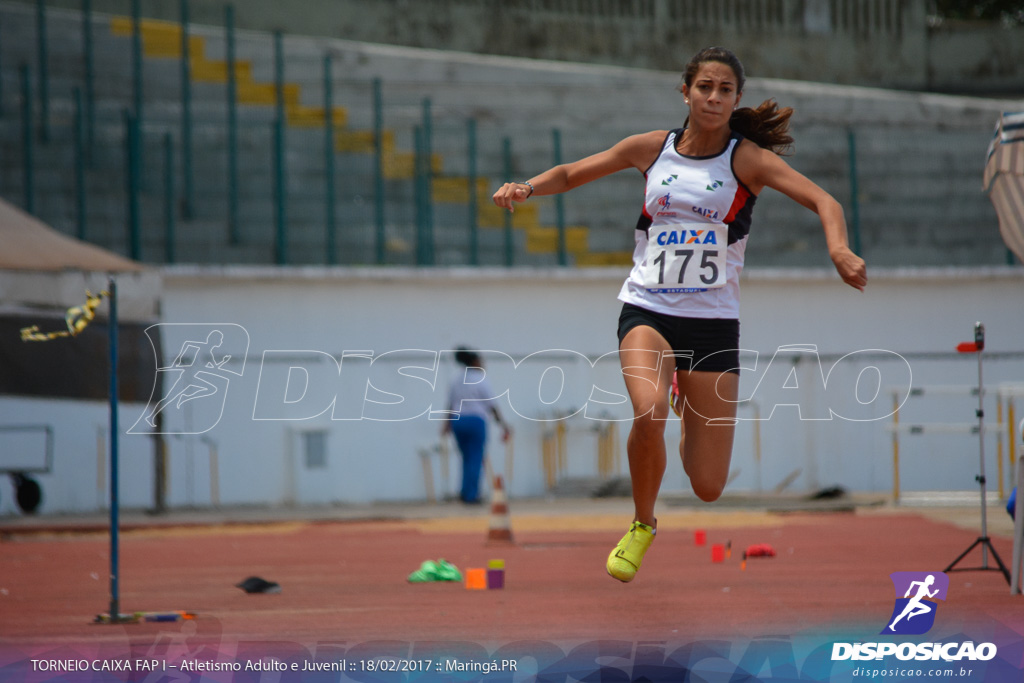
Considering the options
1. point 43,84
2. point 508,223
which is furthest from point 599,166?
point 43,84

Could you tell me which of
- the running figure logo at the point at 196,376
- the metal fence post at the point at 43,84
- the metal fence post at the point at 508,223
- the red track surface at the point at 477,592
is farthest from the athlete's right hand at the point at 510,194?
the metal fence post at the point at 43,84

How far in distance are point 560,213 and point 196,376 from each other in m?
5.48

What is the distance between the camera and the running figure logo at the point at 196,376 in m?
15.8

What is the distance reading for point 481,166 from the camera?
19.4 metres

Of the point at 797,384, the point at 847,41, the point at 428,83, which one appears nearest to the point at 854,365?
the point at 797,384

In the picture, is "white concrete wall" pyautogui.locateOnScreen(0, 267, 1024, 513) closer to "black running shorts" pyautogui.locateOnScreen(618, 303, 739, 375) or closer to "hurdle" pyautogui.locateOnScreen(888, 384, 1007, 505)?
"hurdle" pyautogui.locateOnScreen(888, 384, 1007, 505)

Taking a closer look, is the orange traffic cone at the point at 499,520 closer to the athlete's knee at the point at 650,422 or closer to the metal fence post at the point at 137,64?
the athlete's knee at the point at 650,422

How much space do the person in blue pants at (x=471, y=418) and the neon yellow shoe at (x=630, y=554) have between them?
33.4 feet

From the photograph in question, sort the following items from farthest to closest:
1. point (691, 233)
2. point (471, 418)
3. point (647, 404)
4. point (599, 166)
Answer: point (471, 418) → point (599, 166) → point (691, 233) → point (647, 404)

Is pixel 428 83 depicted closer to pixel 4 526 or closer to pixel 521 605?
pixel 4 526

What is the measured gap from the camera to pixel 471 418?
629 inches

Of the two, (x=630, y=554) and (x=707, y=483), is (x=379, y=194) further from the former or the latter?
(x=630, y=554)

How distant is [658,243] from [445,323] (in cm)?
1170

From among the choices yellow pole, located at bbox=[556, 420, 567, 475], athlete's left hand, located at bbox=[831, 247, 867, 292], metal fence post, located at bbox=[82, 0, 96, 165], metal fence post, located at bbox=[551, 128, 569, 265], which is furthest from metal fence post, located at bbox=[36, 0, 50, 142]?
athlete's left hand, located at bbox=[831, 247, 867, 292]
